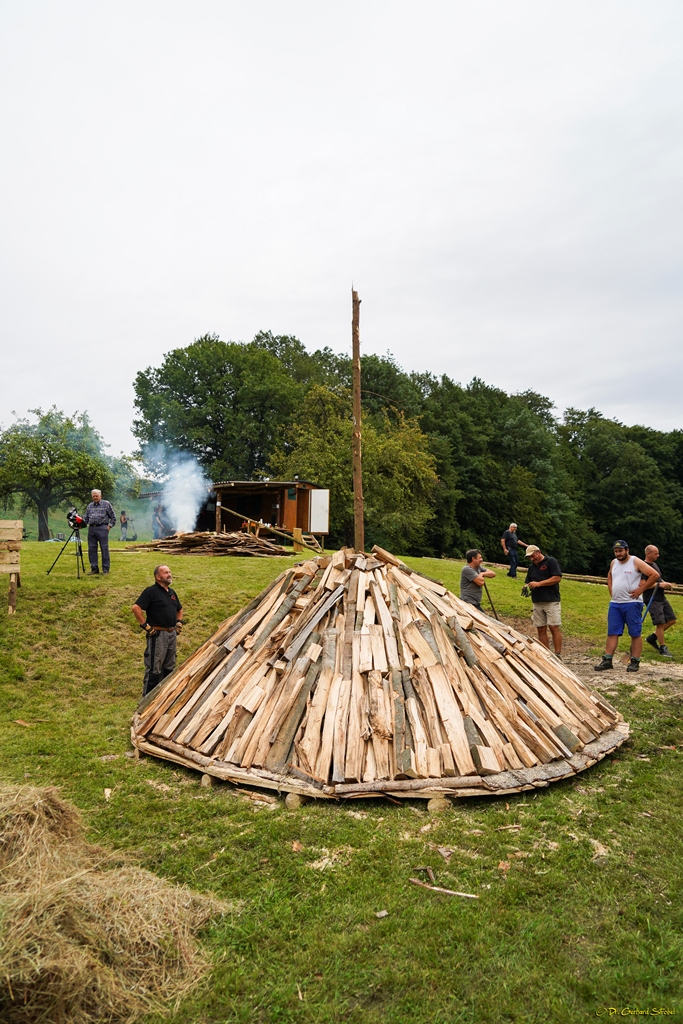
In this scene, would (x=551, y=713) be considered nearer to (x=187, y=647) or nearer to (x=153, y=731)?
(x=153, y=731)

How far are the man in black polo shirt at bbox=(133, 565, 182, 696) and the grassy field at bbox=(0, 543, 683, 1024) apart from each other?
0.84m

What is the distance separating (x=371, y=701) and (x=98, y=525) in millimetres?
9637

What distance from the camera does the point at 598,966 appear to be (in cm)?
371

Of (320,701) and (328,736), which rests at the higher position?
(320,701)

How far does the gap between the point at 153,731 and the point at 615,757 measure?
5123 millimetres

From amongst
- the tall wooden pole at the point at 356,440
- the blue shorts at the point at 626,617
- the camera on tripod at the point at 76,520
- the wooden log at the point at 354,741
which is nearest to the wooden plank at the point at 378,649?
the wooden log at the point at 354,741

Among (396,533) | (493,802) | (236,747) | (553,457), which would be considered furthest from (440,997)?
(553,457)

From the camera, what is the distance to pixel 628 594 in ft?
33.4

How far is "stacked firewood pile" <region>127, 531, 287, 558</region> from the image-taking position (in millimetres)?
20672

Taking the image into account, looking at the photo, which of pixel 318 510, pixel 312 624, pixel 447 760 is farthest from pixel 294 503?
pixel 447 760

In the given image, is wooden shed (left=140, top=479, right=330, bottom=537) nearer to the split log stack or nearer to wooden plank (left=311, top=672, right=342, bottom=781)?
the split log stack

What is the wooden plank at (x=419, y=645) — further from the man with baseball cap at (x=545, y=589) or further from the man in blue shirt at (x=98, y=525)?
the man in blue shirt at (x=98, y=525)

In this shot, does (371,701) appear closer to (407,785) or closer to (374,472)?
(407,785)

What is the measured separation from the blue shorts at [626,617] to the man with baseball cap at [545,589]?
83 cm
